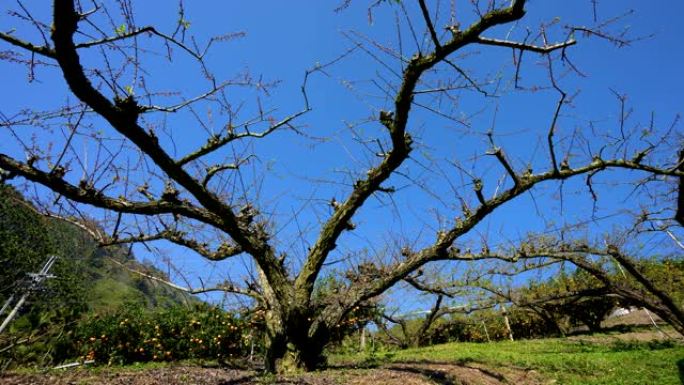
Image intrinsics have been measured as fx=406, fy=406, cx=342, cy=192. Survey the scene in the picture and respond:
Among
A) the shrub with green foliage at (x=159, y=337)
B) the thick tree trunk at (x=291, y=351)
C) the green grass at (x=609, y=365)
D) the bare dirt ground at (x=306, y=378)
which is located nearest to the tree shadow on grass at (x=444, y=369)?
the bare dirt ground at (x=306, y=378)

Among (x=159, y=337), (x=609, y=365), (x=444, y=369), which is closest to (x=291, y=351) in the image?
(x=444, y=369)

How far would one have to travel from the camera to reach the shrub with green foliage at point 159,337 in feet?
30.0

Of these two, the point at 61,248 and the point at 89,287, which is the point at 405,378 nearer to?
the point at 61,248

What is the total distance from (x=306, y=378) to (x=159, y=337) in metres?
6.27

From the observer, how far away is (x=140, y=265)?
6.36m

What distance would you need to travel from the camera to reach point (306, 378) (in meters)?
4.34

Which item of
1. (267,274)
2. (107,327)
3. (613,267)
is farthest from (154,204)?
(613,267)

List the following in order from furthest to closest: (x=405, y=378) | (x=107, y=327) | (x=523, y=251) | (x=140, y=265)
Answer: (x=107, y=327), (x=523, y=251), (x=140, y=265), (x=405, y=378)

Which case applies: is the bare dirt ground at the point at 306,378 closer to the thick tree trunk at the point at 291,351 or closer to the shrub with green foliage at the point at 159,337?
→ the thick tree trunk at the point at 291,351

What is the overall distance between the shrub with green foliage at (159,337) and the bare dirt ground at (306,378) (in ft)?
14.5

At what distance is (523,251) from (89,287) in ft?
107

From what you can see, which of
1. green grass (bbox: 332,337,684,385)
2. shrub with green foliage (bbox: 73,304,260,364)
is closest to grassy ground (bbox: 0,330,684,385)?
green grass (bbox: 332,337,684,385)

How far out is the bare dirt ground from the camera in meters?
4.07

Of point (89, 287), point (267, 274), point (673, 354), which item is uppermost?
point (89, 287)
